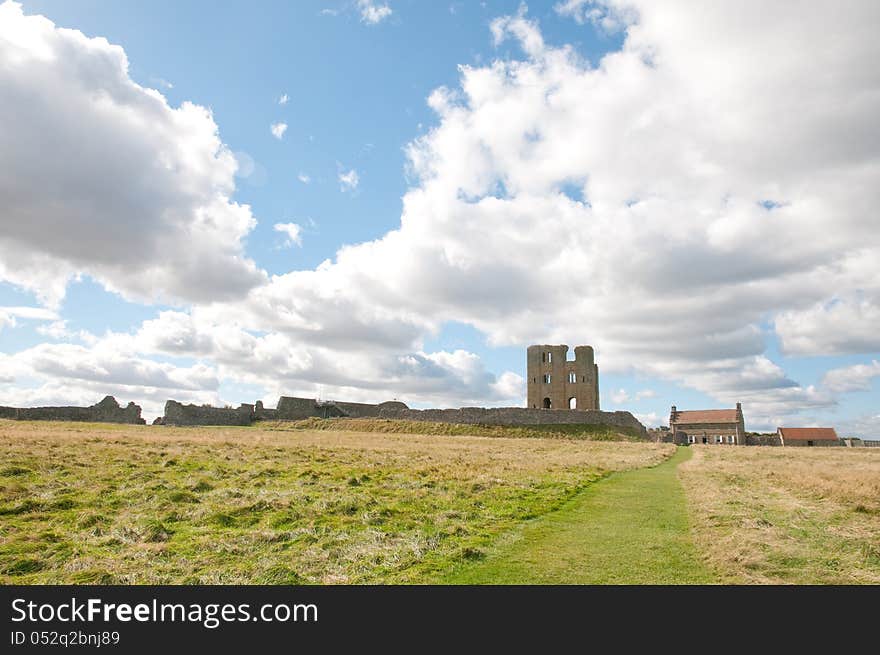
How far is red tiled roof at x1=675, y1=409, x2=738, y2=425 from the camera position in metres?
82.9

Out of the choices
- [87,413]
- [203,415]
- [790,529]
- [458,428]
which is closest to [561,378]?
[458,428]

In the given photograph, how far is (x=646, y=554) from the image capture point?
8.79m

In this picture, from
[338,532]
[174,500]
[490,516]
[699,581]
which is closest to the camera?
[699,581]

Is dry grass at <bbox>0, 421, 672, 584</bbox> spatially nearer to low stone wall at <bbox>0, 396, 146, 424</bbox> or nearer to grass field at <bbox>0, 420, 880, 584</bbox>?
grass field at <bbox>0, 420, 880, 584</bbox>

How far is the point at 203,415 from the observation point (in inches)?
2298

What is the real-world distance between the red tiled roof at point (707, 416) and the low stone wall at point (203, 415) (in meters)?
62.1

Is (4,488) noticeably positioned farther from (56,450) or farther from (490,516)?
(490,516)

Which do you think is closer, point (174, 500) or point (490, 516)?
point (490, 516)

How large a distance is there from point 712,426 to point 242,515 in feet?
277

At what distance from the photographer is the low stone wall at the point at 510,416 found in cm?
6288

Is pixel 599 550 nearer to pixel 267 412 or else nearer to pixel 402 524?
pixel 402 524

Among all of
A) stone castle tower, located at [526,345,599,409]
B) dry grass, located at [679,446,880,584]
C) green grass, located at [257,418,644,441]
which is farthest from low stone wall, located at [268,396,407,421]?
dry grass, located at [679,446,880,584]
